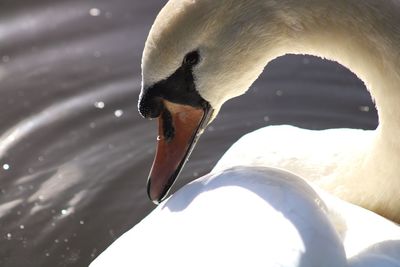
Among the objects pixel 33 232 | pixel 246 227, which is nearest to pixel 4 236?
pixel 33 232

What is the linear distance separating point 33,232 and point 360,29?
230 cm

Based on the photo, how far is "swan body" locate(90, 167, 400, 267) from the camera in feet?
10.2

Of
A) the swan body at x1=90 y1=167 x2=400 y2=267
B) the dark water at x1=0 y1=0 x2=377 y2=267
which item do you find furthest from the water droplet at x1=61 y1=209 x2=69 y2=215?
the swan body at x1=90 y1=167 x2=400 y2=267

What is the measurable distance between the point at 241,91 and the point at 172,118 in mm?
290

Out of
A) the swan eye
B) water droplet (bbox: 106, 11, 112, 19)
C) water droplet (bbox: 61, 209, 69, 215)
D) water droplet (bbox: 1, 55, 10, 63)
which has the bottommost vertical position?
water droplet (bbox: 61, 209, 69, 215)

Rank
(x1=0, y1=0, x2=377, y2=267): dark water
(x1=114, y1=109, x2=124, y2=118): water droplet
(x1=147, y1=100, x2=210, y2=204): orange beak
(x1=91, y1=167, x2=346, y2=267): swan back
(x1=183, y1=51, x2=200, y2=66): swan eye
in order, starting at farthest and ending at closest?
(x1=114, y1=109, x2=124, y2=118): water droplet
(x1=0, y1=0, x2=377, y2=267): dark water
(x1=147, y1=100, x2=210, y2=204): orange beak
(x1=183, y1=51, x2=200, y2=66): swan eye
(x1=91, y1=167, x2=346, y2=267): swan back

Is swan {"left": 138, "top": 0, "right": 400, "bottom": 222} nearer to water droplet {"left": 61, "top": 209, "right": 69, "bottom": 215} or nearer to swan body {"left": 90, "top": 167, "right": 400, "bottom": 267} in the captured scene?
swan body {"left": 90, "top": 167, "right": 400, "bottom": 267}

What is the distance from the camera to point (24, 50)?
245 inches

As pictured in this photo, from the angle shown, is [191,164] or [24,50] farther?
[24,50]

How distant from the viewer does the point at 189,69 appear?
11.5 feet

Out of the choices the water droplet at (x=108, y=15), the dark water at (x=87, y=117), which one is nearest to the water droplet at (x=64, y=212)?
the dark water at (x=87, y=117)

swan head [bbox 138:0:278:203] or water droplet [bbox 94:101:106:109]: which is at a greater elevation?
swan head [bbox 138:0:278:203]

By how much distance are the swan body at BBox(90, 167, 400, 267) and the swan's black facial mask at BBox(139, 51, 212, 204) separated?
26cm

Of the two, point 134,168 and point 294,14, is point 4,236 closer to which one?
point 134,168
